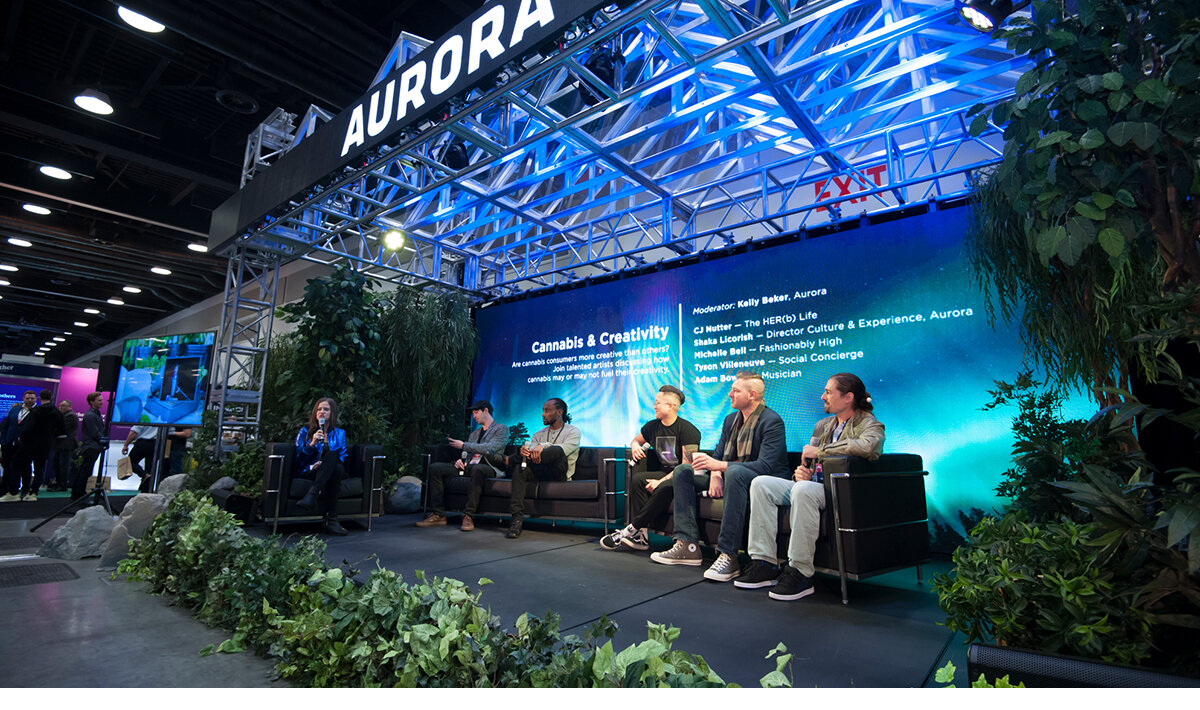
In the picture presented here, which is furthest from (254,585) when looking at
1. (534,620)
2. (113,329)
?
(113,329)

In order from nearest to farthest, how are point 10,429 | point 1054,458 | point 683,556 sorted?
point 1054,458, point 683,556, point 10,429

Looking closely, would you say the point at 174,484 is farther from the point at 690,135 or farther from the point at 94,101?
the point at 690,135

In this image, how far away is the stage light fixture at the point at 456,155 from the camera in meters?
5.19

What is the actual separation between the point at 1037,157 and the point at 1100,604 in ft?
3.79

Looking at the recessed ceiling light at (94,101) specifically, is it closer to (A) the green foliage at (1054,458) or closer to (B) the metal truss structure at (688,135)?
(B) the metal truss structure at (688,135)

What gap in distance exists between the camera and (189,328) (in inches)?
571

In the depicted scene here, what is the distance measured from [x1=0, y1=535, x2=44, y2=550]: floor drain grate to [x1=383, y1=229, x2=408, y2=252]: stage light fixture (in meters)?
4.01

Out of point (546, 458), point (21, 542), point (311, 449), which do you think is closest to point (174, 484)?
point (21, 542)

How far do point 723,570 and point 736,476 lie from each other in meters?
0.53

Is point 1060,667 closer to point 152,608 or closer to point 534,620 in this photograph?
point 534,620

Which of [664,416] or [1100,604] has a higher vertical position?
[664,416]

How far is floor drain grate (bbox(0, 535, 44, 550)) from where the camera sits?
412 centimetres

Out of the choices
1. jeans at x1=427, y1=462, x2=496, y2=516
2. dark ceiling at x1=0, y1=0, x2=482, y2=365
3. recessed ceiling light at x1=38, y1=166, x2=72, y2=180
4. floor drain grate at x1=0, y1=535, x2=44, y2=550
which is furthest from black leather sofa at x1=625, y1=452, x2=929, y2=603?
recessed ceiling light at x1=38, y1=166, x2=72, y2=180

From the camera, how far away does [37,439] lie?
7.04m
